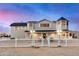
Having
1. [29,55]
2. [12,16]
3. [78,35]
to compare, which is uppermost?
[12,16]

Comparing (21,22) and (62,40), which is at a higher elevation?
(21,22)

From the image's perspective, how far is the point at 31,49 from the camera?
438cm

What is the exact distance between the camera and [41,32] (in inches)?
171

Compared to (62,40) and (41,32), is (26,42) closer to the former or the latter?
(41,32)

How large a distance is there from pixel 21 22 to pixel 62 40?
0.76 m

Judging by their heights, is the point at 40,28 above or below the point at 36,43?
above

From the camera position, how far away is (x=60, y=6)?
14.3 feet

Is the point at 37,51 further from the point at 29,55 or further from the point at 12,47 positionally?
the point at 12,47

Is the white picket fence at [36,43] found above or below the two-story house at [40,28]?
below

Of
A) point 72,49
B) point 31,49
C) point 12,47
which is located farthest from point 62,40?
point 12,47

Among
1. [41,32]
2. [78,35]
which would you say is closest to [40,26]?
[41,32]

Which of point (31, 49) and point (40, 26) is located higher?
point (40, 26)

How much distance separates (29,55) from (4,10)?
0.86 metres

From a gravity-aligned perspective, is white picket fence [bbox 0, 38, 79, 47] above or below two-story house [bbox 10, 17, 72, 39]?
below
